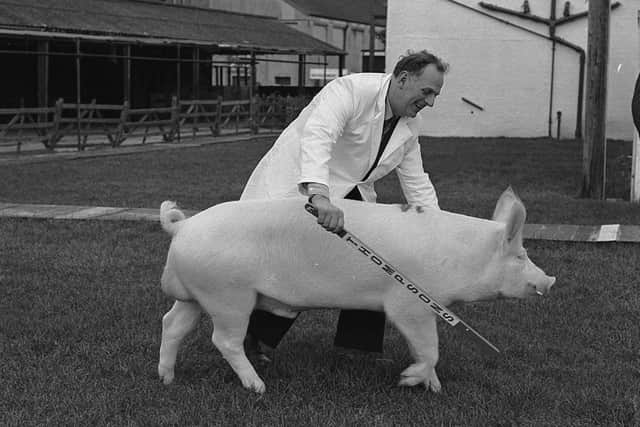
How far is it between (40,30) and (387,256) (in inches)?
721

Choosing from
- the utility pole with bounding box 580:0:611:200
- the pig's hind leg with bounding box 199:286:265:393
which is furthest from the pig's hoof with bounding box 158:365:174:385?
the utility pole with bounding box 580:0:611:200

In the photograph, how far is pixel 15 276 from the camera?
7.39 metres

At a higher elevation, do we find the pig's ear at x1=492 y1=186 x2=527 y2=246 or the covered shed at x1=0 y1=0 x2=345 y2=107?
the covered shed at x1=0 y1=0 x2=345 y2=107

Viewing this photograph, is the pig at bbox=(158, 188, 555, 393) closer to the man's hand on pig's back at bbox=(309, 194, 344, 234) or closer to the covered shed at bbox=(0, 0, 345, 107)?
the man's hand on pig's back at bbox=(309, 194, 344, 234)

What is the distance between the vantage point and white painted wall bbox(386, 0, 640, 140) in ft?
83.5

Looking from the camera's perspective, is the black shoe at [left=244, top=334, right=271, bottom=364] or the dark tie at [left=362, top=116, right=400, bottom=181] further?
the black shoe at [left=244, top=334, right=271, bottom=364]

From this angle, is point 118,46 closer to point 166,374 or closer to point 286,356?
point 286,356

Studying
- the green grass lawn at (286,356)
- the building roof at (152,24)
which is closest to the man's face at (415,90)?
the green grass lawn at (286,356)

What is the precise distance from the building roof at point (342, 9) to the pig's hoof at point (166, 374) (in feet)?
129

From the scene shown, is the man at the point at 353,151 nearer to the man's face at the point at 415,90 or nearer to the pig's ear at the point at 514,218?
the man's face at the point at 415,90

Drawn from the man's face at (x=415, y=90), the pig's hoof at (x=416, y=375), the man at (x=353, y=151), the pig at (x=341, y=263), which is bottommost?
the pig's hoof at (x=416, y=375)

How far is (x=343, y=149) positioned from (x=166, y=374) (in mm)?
1385

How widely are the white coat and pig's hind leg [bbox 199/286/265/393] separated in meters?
0.56

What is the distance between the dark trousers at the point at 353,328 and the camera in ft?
16.6
